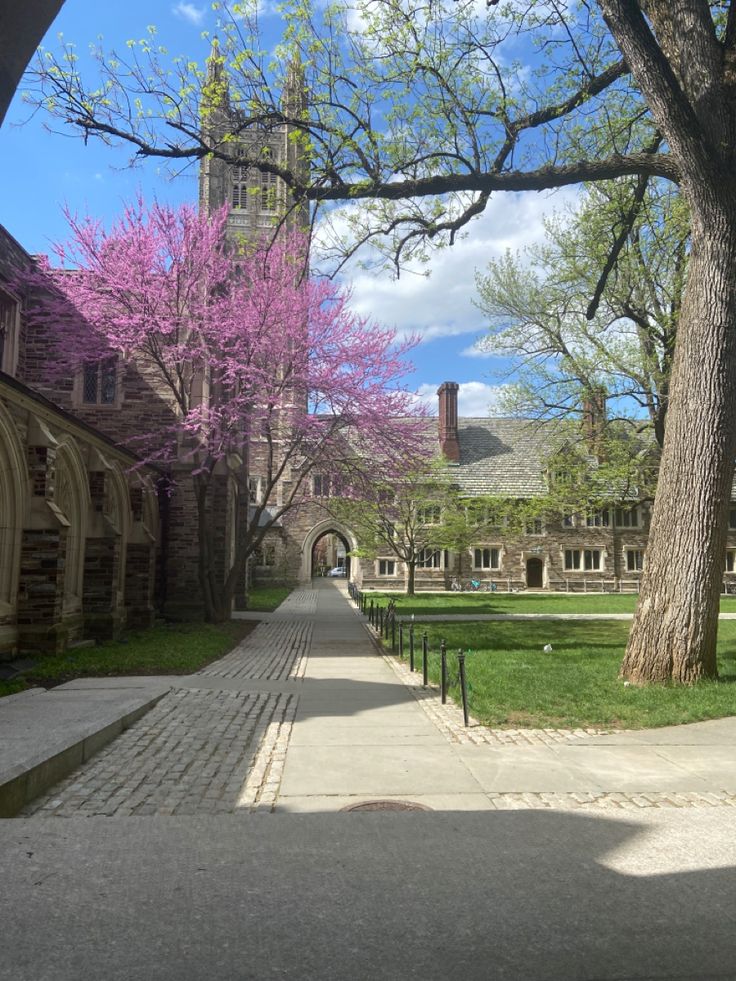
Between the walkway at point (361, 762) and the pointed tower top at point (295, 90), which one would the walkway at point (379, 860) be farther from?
the pointed tower top at point (295, 90)

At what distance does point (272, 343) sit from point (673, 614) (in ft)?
38.3

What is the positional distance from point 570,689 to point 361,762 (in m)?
4.24

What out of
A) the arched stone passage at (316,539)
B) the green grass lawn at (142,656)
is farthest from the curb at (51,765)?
the arched stone passage at (316,539)

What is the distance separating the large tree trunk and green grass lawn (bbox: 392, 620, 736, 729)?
50 centimetres

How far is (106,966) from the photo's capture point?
282 cm

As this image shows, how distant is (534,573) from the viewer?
48.4m

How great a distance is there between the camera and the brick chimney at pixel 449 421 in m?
50.3

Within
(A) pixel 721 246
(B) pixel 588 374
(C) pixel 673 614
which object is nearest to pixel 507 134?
(A) pixel 721 246

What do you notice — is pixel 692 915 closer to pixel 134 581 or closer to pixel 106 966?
pixel 106 966

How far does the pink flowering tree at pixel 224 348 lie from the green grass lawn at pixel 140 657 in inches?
119

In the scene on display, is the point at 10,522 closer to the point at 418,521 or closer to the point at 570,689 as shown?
the point at 570,689

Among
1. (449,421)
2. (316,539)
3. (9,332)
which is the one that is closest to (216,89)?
(9,332)

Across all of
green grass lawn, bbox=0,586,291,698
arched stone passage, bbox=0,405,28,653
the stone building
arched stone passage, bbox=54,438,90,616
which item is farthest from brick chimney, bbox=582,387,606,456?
arched stone passage, bbox=0,405,28,653

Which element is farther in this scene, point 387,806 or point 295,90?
point 295,90
